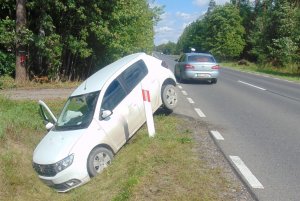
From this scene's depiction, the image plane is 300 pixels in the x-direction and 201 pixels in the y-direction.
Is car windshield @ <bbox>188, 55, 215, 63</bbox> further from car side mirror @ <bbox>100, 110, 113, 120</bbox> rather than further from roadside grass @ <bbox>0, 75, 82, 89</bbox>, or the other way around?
car side mirror @ <bbox>100, 110, 113, 120</bbox>

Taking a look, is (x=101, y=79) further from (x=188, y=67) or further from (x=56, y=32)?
(x=56, y=32)

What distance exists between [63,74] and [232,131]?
14.8 metres

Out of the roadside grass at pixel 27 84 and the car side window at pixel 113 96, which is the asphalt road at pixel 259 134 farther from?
the roadside grass at pixel 27 84

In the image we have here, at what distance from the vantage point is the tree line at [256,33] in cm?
4148

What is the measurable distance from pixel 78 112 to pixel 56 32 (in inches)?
554

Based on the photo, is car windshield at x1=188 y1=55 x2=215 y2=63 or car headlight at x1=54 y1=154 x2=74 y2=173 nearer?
car headlight at x1=54 y1=154 x2=74 y2=173

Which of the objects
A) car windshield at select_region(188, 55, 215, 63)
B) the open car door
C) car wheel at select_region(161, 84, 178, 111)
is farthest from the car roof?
car windshield at select_region(188, 55, 215, 63)

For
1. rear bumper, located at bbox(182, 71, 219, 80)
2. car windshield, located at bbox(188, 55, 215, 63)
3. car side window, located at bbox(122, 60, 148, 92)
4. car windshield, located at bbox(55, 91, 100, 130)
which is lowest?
rear bumper, located at bbox(182, 71, 219, 80)

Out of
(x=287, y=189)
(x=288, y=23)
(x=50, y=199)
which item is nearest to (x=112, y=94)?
(x=50, y=199)

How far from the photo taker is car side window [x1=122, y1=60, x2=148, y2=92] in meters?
8.89

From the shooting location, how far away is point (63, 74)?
73.3ft

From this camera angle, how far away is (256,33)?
59.7 meters

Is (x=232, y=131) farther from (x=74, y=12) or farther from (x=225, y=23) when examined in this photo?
(x=225, y=23)

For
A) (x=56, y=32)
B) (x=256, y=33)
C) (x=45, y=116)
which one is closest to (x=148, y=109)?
(x=45, y=116)
